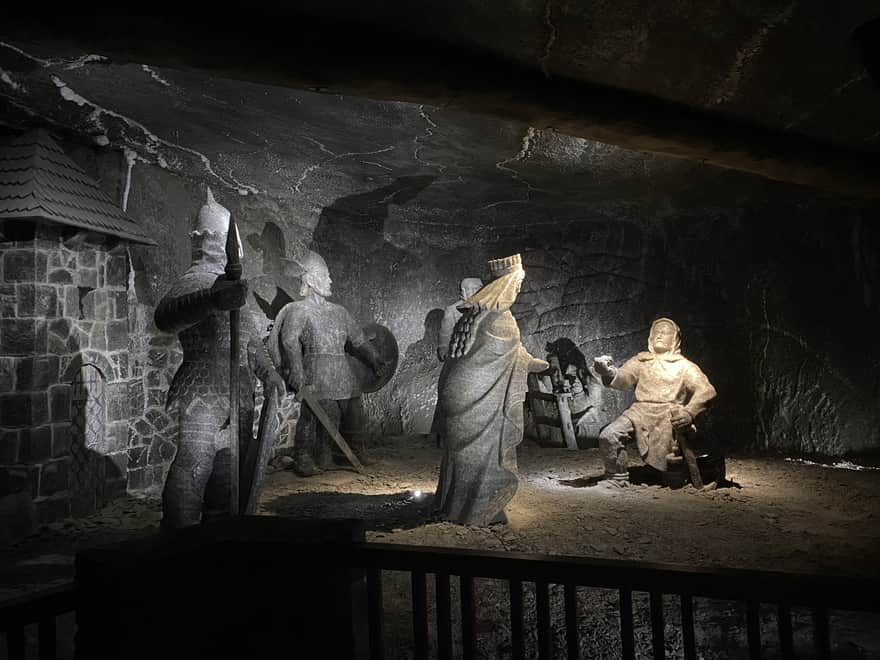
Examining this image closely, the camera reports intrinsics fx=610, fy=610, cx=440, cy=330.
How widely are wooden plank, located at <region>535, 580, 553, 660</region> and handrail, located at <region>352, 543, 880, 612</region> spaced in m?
0.05

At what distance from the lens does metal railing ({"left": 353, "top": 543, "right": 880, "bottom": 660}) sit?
5.82 feet

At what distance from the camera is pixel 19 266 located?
4.97 metres

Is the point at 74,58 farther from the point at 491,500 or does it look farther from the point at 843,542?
the point at 843,542

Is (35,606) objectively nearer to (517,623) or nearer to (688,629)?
(517,623)

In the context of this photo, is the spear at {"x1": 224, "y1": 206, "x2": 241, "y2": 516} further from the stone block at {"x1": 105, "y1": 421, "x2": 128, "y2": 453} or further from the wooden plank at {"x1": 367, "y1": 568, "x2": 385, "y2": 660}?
the stone block at {"x1": 105, "y1": 421, "x2": 128, "y2": 453}

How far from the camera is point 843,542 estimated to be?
4.38m

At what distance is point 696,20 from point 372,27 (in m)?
1.58

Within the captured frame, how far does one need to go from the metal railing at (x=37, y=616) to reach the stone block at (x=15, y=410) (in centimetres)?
355

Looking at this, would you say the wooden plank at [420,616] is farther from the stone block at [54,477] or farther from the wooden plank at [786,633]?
the stone block at [54,477]

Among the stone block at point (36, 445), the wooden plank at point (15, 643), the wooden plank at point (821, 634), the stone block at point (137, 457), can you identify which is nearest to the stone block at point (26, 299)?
the stone block at point (36, 445)

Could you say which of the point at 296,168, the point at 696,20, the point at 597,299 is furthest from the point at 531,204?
the point at 696,20

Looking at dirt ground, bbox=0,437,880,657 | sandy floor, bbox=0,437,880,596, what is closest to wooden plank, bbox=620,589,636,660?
dirt ground, bbox=0,437,880,657

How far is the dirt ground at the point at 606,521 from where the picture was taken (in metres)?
4.03

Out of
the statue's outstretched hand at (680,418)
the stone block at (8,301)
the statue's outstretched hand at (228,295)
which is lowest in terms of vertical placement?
the statue's outstretched hand at (680,418)
